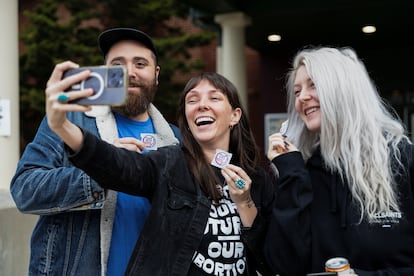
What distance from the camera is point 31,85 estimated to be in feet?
43.0

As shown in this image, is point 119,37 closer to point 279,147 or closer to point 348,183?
point 279,147

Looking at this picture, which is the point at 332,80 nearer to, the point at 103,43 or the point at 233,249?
the point at 233,249

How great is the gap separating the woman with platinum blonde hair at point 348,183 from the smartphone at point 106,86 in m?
0.73

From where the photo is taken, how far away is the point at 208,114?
2639 mm

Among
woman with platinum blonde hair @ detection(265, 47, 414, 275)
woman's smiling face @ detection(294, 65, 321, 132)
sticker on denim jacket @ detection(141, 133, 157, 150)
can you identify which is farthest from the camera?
sticker on denim jacket @ detection(141, 133, 157, 150)

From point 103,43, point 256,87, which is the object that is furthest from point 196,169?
point 256,87

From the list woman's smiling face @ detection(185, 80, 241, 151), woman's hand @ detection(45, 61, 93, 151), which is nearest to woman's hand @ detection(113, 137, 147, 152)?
woman's smiling face @ detection(185, 80, 241, 151)

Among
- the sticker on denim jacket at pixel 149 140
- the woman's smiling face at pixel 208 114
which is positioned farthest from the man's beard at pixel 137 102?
the woman's smiling face at pixel 208 114

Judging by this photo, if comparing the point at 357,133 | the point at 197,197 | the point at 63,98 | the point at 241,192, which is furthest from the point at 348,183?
the point at 63,98

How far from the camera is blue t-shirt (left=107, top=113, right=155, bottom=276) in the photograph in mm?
2533

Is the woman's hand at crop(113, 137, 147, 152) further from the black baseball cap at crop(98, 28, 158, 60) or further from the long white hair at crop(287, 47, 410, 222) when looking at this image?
the long white hair at crop(287, 47, 410, 222)

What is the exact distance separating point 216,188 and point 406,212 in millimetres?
836

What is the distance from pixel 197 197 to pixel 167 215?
0.53 ft

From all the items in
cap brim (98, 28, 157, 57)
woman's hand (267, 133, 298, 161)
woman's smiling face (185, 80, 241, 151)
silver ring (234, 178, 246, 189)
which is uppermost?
cap brim (98, 28, 157, 57)
